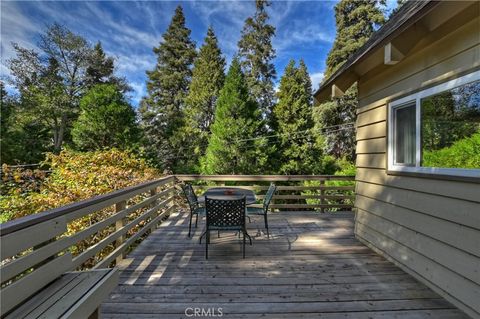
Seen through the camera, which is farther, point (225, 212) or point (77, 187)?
point (77, 187)

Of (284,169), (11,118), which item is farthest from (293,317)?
(11,118)

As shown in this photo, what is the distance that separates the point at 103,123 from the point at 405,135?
14684 mm

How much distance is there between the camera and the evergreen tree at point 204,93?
17013mm

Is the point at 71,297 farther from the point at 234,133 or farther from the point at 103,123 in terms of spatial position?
the point at 103,123

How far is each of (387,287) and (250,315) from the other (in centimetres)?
145

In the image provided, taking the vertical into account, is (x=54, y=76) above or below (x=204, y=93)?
above

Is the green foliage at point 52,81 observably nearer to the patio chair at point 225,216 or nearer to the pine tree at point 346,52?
the pine tree at point 346,52

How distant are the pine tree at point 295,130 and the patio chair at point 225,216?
1134 centimetres

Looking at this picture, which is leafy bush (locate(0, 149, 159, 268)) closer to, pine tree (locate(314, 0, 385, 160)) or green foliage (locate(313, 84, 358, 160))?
green foliage (locate(313, 84, 358, 160))

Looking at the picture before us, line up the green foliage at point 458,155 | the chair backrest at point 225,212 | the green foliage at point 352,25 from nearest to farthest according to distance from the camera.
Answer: the green foliage at point 458,155, the chair backrest at point 225,212, the green foliage at point 352,25

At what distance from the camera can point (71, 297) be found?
139 cm

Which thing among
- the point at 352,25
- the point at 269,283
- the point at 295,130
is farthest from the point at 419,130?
the point at 352,25

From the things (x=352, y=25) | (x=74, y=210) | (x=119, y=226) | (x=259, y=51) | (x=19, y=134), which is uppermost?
(x=352, y=25)

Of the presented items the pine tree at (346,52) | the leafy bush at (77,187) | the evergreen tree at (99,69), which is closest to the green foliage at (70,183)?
the leafy bush at (77,187)
